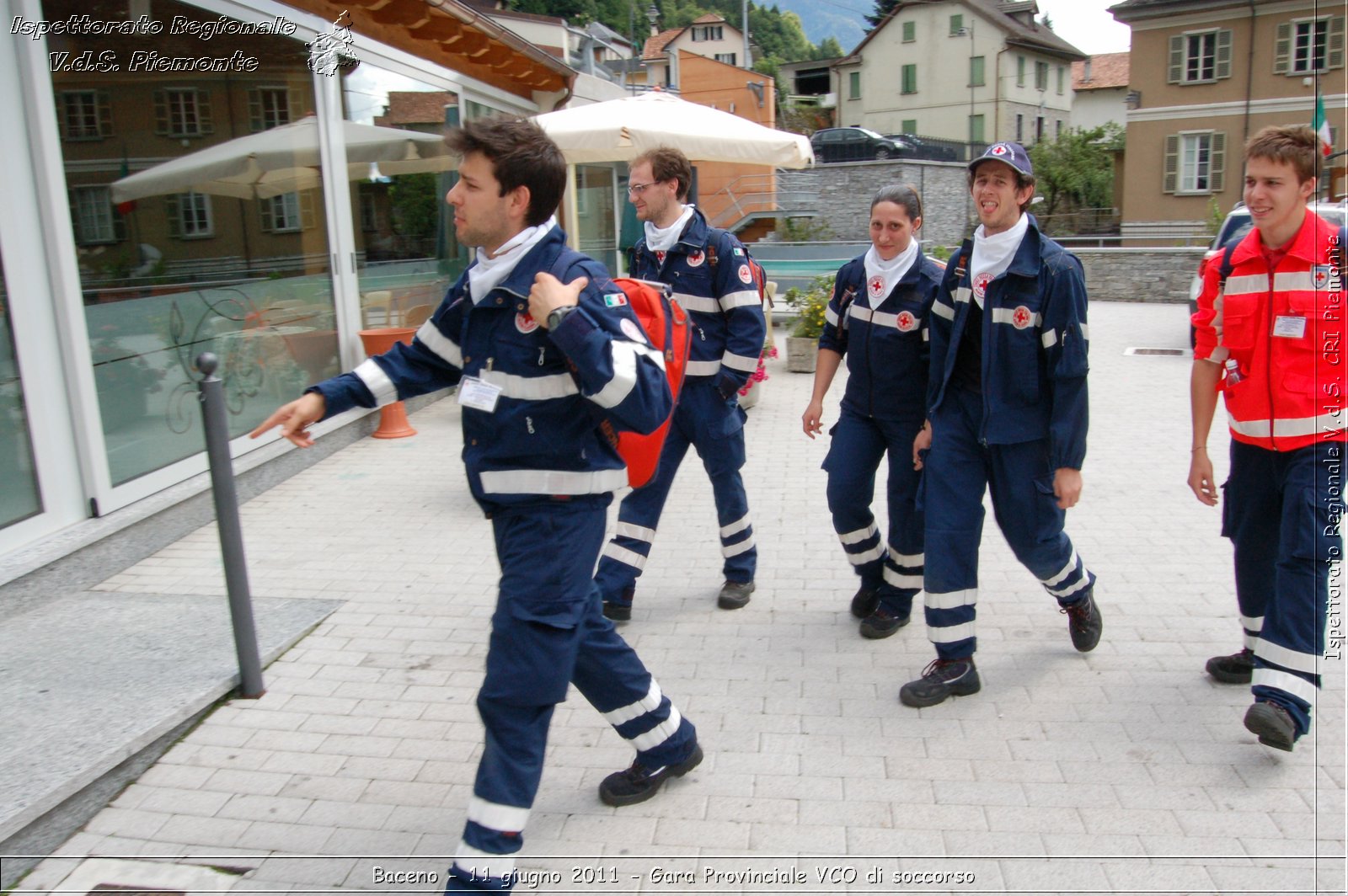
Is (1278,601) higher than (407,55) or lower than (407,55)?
lower

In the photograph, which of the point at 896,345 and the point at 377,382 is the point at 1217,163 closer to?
the point at 896,345

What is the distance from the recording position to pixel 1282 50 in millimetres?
36438

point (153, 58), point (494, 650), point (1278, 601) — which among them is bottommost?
point (1278, 601)

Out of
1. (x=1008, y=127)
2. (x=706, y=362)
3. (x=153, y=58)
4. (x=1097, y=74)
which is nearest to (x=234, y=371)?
(x=153, y=58)

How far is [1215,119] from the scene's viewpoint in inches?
1494

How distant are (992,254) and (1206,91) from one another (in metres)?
40.4

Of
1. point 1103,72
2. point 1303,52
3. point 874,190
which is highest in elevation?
point 1103,72

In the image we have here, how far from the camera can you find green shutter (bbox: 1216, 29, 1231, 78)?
36938mm

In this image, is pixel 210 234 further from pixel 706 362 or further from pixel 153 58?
pixel 706 362

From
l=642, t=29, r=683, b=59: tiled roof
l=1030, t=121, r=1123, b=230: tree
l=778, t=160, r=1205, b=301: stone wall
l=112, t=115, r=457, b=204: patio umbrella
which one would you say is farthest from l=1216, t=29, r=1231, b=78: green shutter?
l=642, t=29, r=683, b=59: tiled roof

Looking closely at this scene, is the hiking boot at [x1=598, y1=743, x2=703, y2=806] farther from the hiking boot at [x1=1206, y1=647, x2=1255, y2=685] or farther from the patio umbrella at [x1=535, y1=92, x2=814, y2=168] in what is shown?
the patio umbrella at [x1=535, y1=92, x2=814, y2=168]

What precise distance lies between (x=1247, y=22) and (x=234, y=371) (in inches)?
1554

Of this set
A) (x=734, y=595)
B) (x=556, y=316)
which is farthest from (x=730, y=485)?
(x=556, y=316)

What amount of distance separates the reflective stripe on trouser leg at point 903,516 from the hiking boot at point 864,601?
202mm
